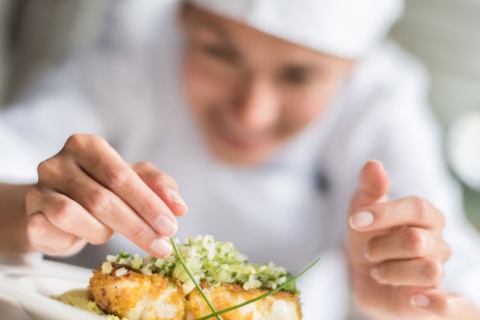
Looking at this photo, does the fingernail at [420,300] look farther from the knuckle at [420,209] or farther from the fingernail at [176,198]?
the fingernail at [176,198]

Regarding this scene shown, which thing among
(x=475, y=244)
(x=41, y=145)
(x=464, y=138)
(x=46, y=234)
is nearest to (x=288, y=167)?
(x=475, y=244)

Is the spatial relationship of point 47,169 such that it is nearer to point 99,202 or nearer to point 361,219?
point 99,202

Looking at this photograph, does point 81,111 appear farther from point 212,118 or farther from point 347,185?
point 347,185

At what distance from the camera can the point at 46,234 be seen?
468 mm

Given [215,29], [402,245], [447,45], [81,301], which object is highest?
[447,45]

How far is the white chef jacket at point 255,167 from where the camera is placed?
46.7 inches

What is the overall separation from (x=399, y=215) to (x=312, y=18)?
0.56 m

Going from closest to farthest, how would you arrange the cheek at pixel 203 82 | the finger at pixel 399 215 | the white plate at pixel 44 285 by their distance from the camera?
1. the white plate at pixel 44 285
2. the finger at pixel 399 215
3. the cheek at pixel 203 82

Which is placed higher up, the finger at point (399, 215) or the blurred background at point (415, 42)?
the blurred background at point (415, 42)

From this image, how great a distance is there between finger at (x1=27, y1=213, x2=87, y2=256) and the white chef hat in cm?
58

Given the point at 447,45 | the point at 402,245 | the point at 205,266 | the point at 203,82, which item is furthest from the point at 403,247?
the point at 447,45

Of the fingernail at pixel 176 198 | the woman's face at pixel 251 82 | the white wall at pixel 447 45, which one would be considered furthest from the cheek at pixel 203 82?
the white wall at pixel 447 45

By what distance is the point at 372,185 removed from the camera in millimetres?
534

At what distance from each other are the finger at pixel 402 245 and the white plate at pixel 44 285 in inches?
9.3
